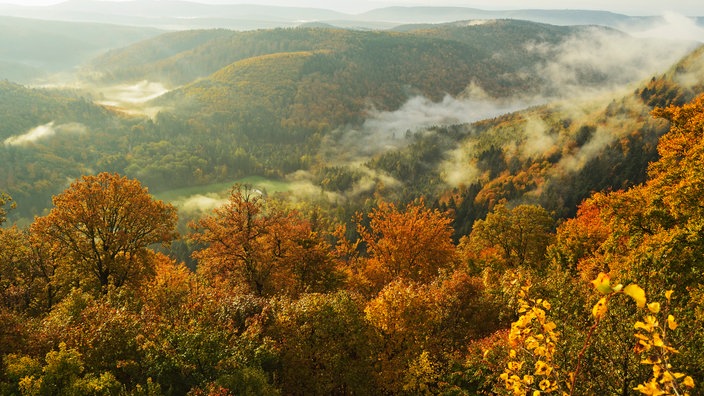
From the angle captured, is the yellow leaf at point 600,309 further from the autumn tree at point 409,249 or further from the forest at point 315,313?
the autumn tree at point 409,249

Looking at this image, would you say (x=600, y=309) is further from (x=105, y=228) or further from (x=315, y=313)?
(x=105, y=228)

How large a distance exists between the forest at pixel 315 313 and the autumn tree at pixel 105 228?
15 centimetres

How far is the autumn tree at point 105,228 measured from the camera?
38906 millimetres

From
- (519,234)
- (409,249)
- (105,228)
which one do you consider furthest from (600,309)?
(519,234)

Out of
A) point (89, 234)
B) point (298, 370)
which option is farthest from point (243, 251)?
point (298, 370)

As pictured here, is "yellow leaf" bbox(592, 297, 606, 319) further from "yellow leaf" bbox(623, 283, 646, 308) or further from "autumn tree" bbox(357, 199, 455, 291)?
"autumn tree" bbox(357, 199, 455, 291)

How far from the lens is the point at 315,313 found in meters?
28.2

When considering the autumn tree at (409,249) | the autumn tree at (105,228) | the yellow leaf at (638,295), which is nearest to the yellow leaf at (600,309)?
the yellow leaf at (638,295)

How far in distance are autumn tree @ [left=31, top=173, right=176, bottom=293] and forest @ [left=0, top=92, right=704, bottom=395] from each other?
15cm

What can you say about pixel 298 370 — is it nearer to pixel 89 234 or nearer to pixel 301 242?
pixel 301 242

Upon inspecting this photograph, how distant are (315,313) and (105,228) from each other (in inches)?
980

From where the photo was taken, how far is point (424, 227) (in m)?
57.6

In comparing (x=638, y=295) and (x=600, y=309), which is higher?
(x=638, y=295)

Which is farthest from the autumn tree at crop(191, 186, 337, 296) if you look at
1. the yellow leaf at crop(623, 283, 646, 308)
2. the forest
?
the yellow leaf at crop(623, 283, 646, 308)
